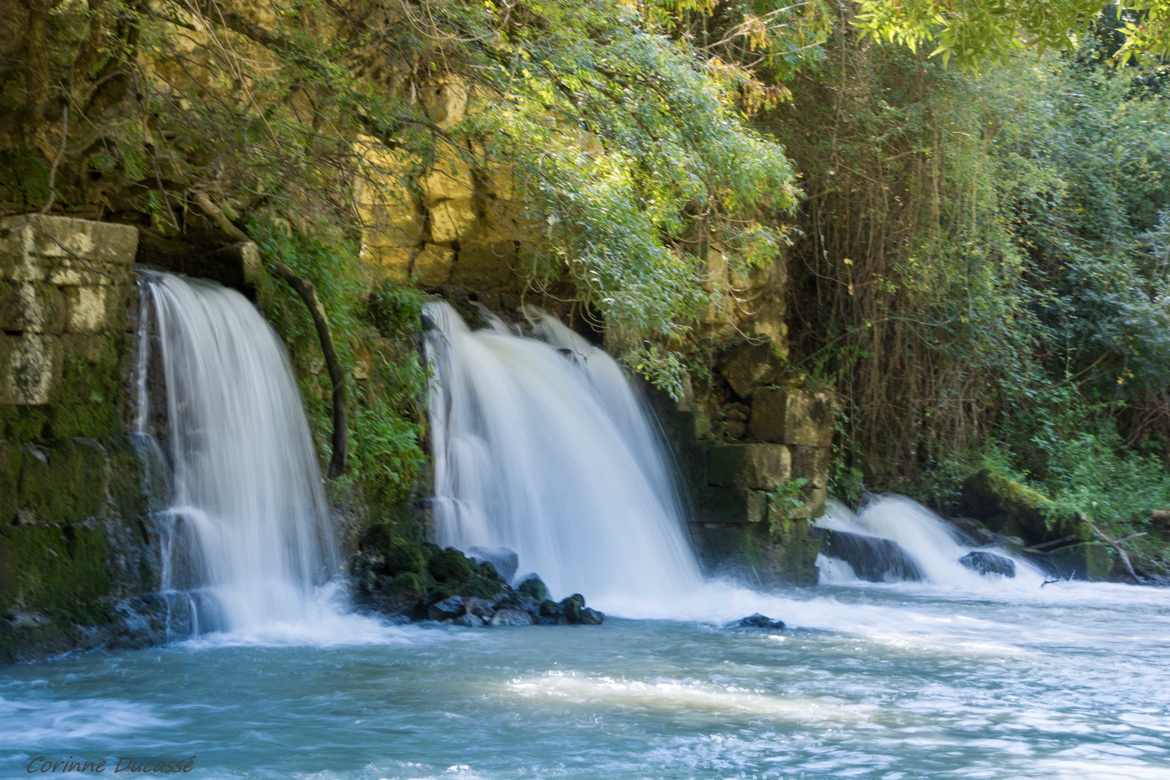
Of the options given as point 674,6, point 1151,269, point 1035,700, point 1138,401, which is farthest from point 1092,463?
point 1035,700

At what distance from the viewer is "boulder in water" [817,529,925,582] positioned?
1398 centimetres

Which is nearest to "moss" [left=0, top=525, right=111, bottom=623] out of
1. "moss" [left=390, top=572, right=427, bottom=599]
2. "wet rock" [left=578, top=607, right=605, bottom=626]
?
"moss" [left=390, top=572, right=427, bottom=599]

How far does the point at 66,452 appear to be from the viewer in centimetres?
725

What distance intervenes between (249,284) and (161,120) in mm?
1178

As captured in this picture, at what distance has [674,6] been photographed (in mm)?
13086

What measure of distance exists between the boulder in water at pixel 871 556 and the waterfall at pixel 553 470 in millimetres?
2116

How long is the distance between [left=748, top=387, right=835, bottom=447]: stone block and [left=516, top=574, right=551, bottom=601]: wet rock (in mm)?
4624

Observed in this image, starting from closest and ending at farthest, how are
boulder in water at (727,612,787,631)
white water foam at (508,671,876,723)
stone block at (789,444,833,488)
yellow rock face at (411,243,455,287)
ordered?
white water foam at (508,671,876,723), boulder in water at (727,612,787,631), yellow rock face at (411,243,455,287), stone block at (789,444,833,488)

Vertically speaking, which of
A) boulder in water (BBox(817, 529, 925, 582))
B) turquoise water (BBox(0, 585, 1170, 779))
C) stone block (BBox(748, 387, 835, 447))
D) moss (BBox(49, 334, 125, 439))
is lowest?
turquoise water (BBox(0, 585, 1170, 779))

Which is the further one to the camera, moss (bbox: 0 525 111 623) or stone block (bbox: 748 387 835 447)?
stone block (bbox: 748 387 835 447)

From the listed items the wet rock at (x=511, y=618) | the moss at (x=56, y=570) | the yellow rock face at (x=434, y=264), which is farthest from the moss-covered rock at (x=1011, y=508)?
the moss at (x=56, y=570)

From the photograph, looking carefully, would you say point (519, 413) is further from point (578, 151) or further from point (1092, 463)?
point (1092, 463)

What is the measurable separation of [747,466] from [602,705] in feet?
22.6

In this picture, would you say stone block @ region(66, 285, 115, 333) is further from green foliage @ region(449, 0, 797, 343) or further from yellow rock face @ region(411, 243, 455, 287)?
yellow rock face @ region(411, 243, 455, 287)
